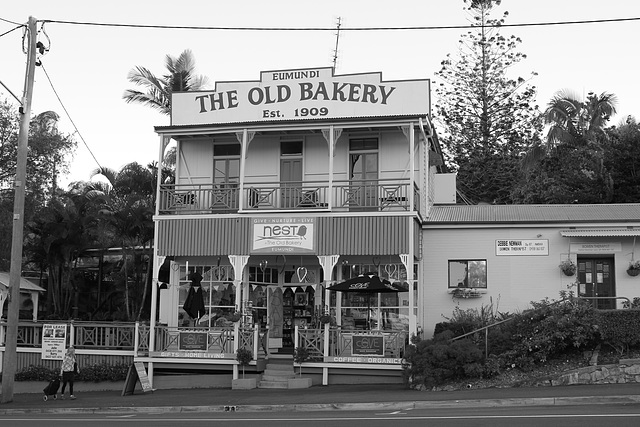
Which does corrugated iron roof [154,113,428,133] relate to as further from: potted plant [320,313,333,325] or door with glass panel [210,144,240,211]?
potted plant [320,313,333,325]

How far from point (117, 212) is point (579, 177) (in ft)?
67.4

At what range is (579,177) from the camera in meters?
36.7

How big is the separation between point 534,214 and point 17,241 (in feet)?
49.7

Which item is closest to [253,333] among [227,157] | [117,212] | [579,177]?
[227,157]

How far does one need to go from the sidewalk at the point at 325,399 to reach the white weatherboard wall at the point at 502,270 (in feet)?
13.0

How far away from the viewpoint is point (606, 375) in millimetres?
18688

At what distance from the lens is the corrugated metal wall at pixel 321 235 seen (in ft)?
74.9

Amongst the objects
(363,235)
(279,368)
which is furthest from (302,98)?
(279,368)

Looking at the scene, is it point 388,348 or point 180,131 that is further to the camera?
point 180,131

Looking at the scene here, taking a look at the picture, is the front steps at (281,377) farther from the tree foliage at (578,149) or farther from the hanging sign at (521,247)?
the tree foliage at (578,149)

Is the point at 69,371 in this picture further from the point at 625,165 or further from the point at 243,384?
the point at 625,165

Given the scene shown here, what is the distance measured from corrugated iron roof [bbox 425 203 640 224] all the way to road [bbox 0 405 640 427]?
9.59 m

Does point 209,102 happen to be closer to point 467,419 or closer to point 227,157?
point 227,157

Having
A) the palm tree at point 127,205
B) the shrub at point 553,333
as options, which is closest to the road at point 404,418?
the shrub at point 553,333
